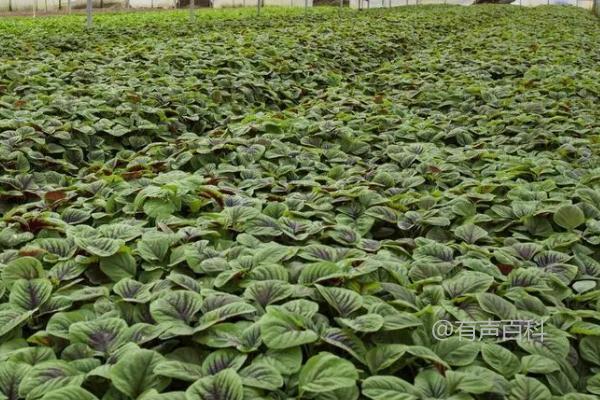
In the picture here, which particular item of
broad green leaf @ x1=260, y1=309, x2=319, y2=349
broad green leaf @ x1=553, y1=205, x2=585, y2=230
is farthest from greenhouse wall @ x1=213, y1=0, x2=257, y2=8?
broad green leaf @ x1=260, y1=309, x2=319, y2=349

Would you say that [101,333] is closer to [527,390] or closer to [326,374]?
[326,374]

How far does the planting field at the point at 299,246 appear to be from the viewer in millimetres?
1464

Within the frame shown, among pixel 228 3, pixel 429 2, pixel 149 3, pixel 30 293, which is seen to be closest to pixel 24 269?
pixel 30 293

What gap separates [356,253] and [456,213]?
2.34 ft

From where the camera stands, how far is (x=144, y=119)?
4.64 metres

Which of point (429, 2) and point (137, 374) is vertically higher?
point (429, 2)

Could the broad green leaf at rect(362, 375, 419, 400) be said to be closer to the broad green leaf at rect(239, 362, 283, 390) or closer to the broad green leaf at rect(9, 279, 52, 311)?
the broad green leaf at rect(239, 362, 283, 390)

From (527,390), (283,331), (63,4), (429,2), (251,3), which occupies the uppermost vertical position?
(429,2)

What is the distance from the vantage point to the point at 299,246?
214 cm

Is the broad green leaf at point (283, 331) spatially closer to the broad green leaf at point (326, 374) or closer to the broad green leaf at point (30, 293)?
the broad green leaf at point (326, 374)

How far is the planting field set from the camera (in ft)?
4.80

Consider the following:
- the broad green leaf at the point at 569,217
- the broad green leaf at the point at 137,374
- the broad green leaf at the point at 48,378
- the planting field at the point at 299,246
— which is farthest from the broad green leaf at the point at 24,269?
the broad green leaf at the point at 569,217

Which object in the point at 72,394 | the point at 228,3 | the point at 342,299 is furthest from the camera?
the point at 228,3

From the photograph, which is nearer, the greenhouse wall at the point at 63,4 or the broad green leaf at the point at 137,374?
the broad green leaf at the point at 137,374
